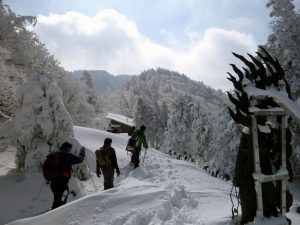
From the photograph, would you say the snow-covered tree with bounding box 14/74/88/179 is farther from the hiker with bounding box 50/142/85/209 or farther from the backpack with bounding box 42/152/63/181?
the backpack with bounding box 42/152/63/181

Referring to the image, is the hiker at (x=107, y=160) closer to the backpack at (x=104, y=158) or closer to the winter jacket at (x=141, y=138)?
the backpack at (x=104, y=158)

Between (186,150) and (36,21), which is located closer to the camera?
(36,21)

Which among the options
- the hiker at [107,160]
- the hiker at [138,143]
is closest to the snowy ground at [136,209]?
the hiker at [107,160]

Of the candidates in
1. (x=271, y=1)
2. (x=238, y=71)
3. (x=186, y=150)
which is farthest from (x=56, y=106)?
(x=186, y=150)

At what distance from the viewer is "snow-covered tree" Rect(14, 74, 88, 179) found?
14711mm

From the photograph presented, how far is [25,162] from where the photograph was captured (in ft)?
47.6

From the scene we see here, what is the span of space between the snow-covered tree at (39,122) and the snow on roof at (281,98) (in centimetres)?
1082

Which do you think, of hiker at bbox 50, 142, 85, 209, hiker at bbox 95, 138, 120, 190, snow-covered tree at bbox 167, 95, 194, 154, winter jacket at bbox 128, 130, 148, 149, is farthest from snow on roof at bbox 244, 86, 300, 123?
snow-covered tree at bbox 167, 95, 194, 154

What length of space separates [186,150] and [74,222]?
53.5m

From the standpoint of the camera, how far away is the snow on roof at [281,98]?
502 cm

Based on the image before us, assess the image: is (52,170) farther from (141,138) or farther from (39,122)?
(141,138)

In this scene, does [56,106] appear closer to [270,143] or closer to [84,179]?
[84,179]

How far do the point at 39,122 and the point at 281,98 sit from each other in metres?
11.7

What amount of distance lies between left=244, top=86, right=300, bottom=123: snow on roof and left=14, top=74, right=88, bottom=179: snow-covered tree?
10.8 metres
